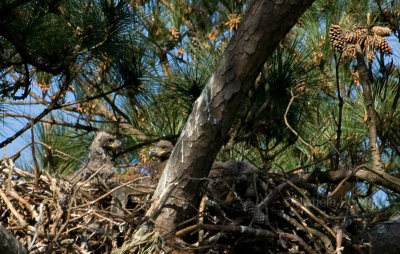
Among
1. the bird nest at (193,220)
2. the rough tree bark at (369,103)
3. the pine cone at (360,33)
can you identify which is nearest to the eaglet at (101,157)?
the bird nest at (193,220)

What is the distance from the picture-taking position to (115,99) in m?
7.15

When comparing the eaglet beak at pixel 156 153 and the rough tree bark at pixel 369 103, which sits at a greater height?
the rough tree bark at pixel 369 103

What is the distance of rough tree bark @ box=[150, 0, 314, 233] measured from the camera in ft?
13.9

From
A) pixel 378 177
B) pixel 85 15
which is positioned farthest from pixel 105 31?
pixel 378 177

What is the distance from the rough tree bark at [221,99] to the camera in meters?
4.22

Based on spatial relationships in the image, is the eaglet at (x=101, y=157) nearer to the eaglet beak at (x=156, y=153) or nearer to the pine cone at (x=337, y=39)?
the eaglet beak at (x=156, y=153)

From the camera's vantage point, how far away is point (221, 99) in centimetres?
433

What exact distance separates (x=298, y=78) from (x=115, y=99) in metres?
1.93


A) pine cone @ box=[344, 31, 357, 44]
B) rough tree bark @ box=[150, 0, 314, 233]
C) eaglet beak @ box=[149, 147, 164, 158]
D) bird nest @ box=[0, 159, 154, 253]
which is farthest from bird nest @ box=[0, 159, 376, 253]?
pine cone @ box=[344, 31, 357, 44]

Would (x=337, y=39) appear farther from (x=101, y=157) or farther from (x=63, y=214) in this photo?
(x=63, y=214)

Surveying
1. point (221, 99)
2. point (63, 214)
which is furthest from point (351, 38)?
point (63, 214)

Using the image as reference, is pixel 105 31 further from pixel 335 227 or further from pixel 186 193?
pixel 335 227

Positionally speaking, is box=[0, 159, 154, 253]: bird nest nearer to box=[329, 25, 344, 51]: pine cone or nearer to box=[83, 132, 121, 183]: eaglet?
box=[83, 132, 121, 183]: eaglet

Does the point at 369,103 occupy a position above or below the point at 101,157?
above
